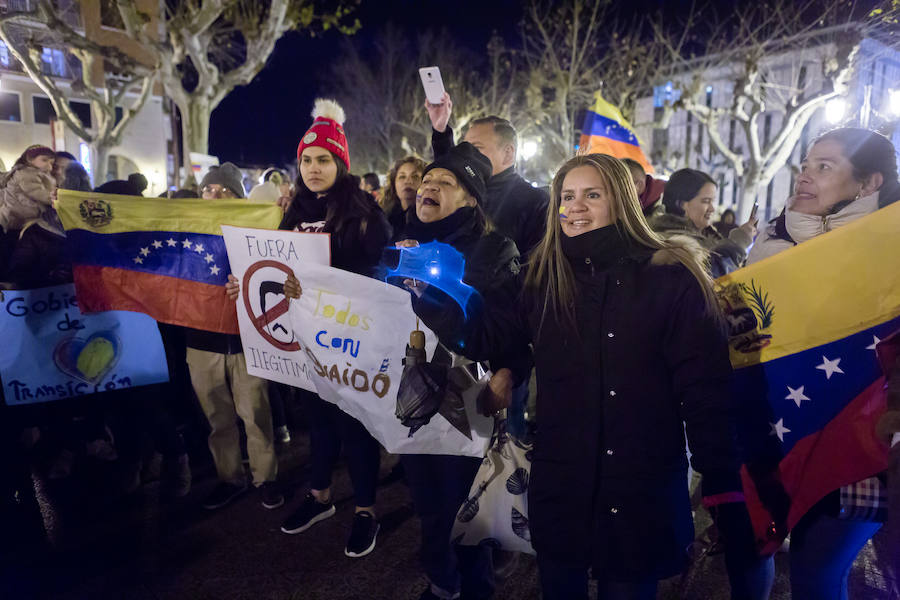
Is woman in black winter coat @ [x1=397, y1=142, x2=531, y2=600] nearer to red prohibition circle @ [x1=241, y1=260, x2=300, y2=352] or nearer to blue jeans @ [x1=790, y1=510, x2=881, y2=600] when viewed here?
red prohibition circle @ [x1=241, y1=260, x2=300, y2=352]

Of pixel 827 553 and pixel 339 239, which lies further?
pixel 339 239

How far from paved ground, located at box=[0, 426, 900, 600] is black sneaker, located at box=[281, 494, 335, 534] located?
A: 0.18 feet

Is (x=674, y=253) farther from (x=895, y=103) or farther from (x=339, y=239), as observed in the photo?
(x=895, y=103)

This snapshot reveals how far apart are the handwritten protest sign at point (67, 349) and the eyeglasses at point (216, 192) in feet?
4.80

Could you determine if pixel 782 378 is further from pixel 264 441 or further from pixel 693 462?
pixel 264 441

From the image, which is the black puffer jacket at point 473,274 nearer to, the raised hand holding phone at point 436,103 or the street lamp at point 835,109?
the raised hand holding phone at point 436,103

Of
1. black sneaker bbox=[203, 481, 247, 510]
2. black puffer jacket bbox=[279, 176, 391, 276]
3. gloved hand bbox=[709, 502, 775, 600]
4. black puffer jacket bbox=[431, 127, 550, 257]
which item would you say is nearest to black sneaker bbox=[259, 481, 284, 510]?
black sneaker bbox=[203, 481, 247, 510]

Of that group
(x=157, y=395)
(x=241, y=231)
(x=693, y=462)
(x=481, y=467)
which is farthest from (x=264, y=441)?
(x=693, y=462)

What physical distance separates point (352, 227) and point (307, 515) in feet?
6.12

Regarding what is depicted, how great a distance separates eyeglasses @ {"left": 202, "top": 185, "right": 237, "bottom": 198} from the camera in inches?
204

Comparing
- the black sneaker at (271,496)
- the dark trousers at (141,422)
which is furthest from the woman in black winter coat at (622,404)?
the dark trousers at (141,422)

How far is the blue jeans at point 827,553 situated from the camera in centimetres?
221

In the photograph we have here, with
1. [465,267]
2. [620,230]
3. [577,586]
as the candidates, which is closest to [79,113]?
[465,267]

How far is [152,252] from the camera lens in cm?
401
